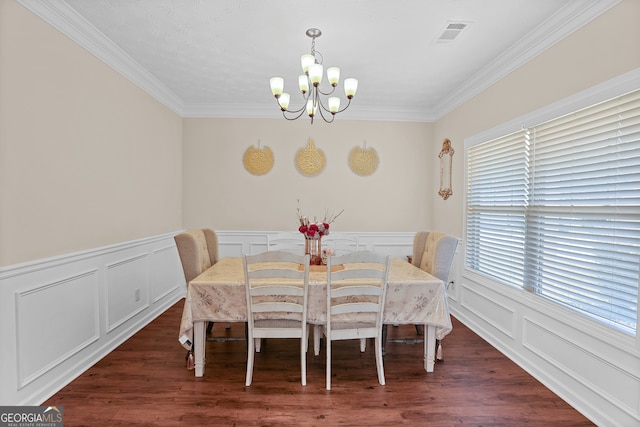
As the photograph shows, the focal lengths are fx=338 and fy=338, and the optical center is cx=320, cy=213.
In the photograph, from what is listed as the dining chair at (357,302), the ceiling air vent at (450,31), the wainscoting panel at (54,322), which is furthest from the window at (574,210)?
the wainscoting panel at (54,322)

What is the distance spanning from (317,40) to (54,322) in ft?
9.66

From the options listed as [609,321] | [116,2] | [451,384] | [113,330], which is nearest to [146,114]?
[116,2]

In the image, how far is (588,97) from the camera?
7.34ft

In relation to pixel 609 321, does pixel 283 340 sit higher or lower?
lower

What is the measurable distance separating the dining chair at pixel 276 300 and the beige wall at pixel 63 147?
1394 mm

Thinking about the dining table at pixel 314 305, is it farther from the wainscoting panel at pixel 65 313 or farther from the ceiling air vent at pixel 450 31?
the ceiling air vent at pixel 450 31

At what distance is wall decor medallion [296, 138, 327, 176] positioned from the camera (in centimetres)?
488

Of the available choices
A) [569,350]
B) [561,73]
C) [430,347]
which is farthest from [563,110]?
[430,347]

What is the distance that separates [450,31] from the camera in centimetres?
269

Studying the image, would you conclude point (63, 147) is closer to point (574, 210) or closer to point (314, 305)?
point (314, 305)

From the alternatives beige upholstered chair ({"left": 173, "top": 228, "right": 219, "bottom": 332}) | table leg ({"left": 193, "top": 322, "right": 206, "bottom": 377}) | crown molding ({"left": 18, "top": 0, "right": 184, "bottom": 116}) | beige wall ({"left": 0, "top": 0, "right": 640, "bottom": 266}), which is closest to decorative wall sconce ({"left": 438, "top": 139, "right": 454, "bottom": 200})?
beige wall ({"left": 0, "top": 0, "right": 640, "bottom": 266})

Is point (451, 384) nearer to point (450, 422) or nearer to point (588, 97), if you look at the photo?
point (450, 422)

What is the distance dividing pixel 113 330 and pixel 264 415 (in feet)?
5.96

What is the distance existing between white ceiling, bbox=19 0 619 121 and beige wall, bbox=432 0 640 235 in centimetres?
9
